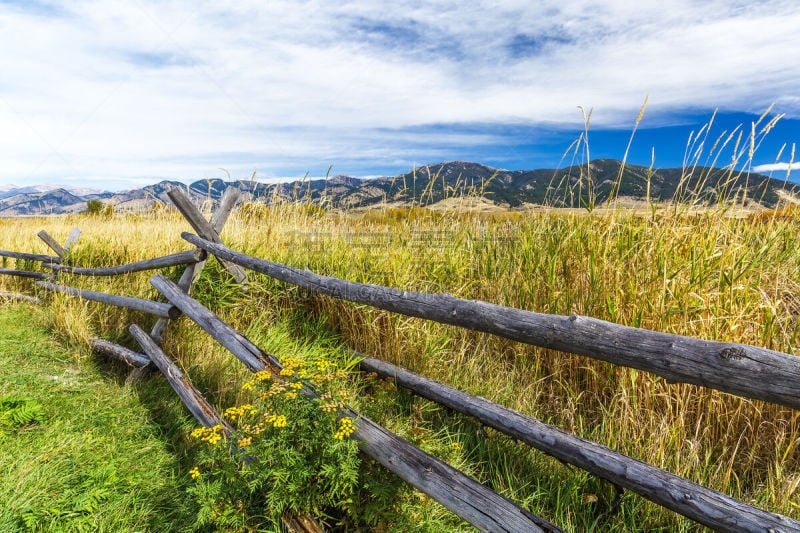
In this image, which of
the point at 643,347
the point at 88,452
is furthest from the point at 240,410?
the point at 643,347

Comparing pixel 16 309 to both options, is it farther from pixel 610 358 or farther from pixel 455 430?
pixel 610 358

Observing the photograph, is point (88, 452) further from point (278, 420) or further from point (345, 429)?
point (345, 429)

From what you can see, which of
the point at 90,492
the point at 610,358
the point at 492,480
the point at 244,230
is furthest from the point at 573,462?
the point at 244,230

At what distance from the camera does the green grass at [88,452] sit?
2.31m

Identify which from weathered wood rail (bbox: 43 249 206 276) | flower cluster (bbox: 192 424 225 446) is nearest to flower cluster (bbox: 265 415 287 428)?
flower cluster (bbox: 192 424 225 446)

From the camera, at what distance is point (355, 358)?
3828 mm

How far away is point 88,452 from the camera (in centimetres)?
292

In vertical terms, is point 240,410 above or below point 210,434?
above

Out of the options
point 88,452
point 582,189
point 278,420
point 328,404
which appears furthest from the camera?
point 582,189

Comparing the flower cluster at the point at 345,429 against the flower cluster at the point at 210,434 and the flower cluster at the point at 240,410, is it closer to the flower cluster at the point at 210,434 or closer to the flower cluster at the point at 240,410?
the flower cluster at the point at 240,410

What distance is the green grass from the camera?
2312 millimetres

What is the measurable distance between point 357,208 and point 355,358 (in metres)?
3.72

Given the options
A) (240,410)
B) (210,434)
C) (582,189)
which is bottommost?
(210,434)

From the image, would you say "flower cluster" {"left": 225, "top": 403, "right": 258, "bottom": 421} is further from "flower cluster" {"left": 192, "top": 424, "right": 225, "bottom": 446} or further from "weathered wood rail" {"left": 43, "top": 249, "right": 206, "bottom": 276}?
"weathered wood rail" {"left": 43, "top": 249, "right": 206, "bottom": 276}
